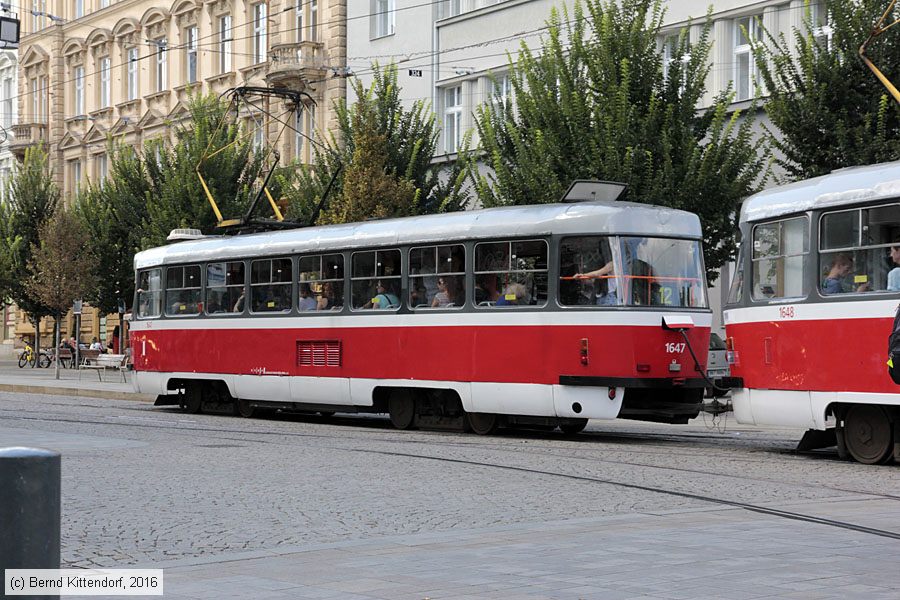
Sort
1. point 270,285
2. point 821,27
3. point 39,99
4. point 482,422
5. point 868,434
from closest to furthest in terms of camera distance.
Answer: point 868,434 → point 482,422 → point 270,285 → point 821,27 → point 39,99

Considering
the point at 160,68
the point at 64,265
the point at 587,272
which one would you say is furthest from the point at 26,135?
the point at 587,272

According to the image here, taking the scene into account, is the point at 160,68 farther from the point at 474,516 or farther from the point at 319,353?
the point at 474,516

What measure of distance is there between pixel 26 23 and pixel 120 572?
66.9m

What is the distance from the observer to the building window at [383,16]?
45375mm

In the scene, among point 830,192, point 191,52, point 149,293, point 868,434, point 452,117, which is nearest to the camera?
point 868,434

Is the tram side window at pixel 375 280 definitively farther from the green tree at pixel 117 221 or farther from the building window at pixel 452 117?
the green tree at pixel 117 221

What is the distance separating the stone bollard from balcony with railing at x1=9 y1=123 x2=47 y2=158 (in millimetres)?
65347

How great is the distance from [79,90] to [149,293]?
134ft

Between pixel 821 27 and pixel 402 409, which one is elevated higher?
pixel 821 27

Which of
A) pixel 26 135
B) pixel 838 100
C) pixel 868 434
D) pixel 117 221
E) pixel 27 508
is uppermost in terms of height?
pixel 26 135

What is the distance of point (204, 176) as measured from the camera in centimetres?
4556

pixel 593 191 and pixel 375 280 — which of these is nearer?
pixel 593 191

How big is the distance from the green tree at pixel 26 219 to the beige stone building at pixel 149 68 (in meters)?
2.14

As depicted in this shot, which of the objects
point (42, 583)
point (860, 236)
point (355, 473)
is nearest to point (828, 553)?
point (42, 583)
